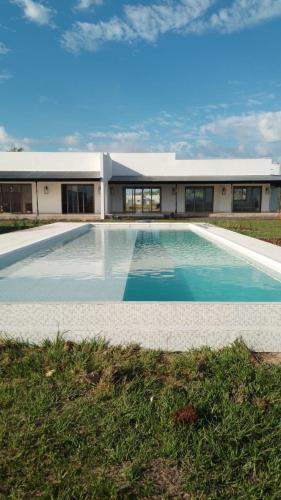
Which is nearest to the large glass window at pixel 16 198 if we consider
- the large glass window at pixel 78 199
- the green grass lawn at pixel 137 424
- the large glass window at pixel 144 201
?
the large glass window at pixel 78 199

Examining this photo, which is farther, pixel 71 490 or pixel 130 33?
pixel 130 33

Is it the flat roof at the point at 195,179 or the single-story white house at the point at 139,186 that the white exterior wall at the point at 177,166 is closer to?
the single-story white house at the point at 139,186

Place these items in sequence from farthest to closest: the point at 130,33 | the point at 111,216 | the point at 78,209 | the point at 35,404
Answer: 1. the point at 78,209
2. the point at 111,216
3. the point at 130,33
4. the point at 35,404

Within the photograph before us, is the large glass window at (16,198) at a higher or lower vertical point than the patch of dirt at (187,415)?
higher

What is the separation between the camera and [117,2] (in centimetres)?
1212

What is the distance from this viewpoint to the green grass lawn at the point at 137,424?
1.88m

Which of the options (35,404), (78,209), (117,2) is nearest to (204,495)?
(35,404)

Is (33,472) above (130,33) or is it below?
below

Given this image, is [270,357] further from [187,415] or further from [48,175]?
[48,175]

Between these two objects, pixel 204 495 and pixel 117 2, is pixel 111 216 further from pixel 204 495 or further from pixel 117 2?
pixel 204 495

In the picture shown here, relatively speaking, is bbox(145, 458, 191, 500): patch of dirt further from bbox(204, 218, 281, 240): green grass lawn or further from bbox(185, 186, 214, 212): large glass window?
bbox(185, 186, 214, 212): large glass window

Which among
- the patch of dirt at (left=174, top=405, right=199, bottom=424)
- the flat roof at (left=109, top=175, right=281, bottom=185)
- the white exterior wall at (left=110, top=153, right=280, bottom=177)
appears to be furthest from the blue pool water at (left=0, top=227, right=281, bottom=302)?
the white exterior wall at (left=110, top=153, right=280, bottom=177)

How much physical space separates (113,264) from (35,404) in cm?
557

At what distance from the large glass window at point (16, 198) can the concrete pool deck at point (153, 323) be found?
2347 cm
